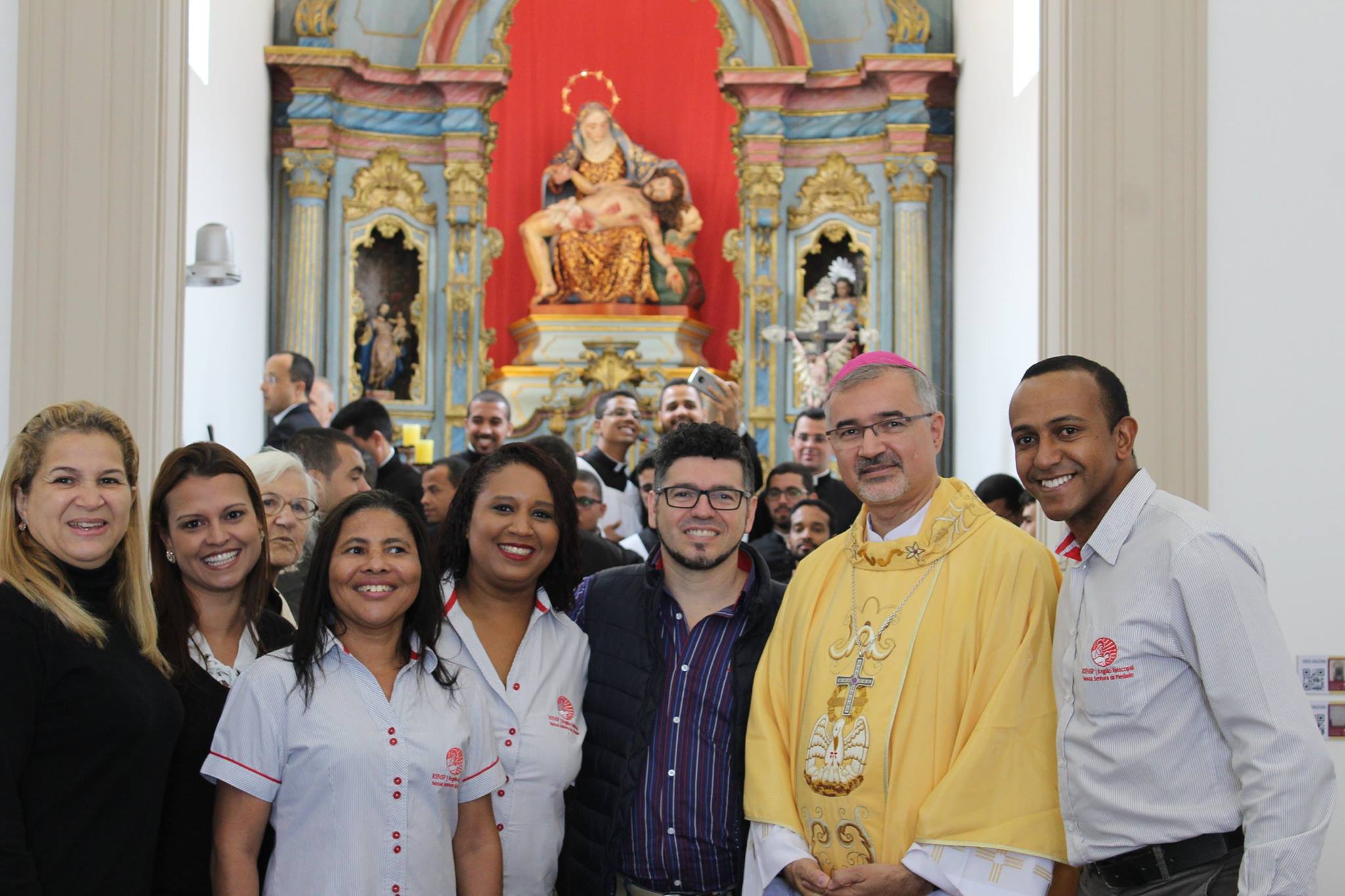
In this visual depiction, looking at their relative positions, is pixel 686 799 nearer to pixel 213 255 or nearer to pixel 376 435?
pixel 376 435

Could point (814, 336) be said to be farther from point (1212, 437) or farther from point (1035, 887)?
point (1035, 887)

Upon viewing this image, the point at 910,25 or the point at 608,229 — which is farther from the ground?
the point at 910,25

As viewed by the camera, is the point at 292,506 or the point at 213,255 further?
the point at 213,255

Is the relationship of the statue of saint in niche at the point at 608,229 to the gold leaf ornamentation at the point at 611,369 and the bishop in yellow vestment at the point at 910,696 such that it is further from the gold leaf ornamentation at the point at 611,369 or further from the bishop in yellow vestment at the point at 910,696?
the bishop in yellow vestment at the point at 910,696

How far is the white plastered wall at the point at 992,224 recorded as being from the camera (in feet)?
31.2

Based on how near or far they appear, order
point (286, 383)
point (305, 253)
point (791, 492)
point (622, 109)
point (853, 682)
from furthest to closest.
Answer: point (622, 109) < point (305, 253) < point (286, 383) < point (791, 492) < point (853, 682)

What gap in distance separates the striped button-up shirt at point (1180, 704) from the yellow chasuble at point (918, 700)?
0.13m

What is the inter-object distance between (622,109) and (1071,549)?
10.8 meters

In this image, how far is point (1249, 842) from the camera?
2627mm

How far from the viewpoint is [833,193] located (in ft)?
41.0

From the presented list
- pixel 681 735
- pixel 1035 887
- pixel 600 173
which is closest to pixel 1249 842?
pixel 1035 887

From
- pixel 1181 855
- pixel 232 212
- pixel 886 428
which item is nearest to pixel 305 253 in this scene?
pixel 232 212

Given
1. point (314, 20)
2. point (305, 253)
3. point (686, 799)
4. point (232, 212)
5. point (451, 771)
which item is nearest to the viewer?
point (451, 771)

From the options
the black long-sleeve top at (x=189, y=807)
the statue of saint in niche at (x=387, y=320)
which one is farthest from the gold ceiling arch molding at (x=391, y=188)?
the black long-sleeve top at (x=189, y=807)
